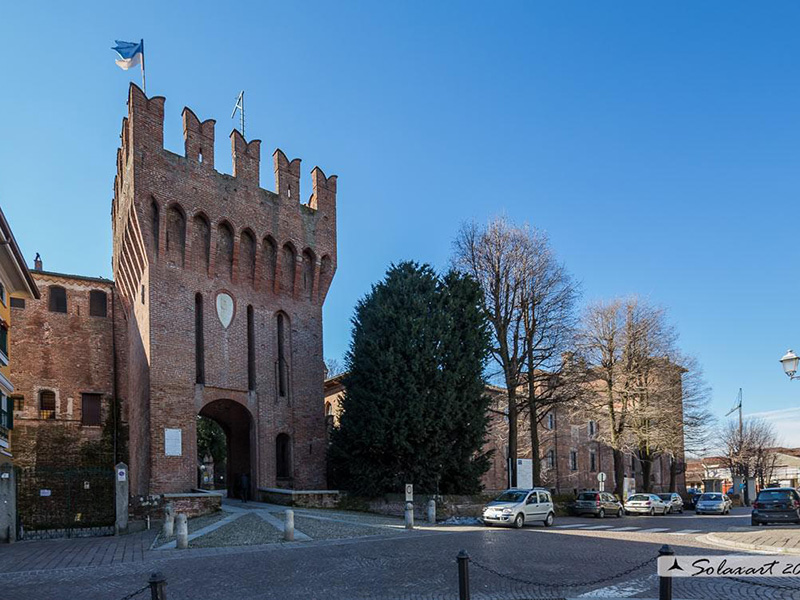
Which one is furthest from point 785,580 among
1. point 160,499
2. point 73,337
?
point 73,337

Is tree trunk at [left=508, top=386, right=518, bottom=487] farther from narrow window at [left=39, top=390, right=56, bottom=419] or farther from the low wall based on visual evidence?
narrow window at [left=39, top=390, right=56, bottom=419]

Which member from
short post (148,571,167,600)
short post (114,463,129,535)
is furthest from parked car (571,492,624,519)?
short post (148,571,167,600)

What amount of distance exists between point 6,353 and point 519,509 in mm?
17352

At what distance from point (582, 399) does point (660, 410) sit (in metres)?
8.04

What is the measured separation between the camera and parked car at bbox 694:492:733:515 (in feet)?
124

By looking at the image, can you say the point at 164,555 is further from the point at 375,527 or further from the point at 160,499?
the point at 160,499

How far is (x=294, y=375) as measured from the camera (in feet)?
100

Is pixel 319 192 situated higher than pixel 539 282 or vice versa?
pixel 319 192

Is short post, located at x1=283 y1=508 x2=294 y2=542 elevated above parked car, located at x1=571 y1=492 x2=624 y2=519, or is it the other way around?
short post, located at x1=283 y1=508 x2=294 y2=542

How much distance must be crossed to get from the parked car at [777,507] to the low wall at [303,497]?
1510 centimetres

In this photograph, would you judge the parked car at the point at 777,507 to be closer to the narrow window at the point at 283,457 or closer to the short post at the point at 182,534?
the narrow window at the point at 283,457

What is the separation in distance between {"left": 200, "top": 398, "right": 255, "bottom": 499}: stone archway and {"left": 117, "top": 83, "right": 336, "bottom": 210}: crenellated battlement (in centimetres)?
952

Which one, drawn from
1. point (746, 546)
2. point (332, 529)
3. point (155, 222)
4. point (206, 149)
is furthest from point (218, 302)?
point (746, 546)

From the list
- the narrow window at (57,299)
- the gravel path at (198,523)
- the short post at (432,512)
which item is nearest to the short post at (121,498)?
the gravel path at (198,523)
